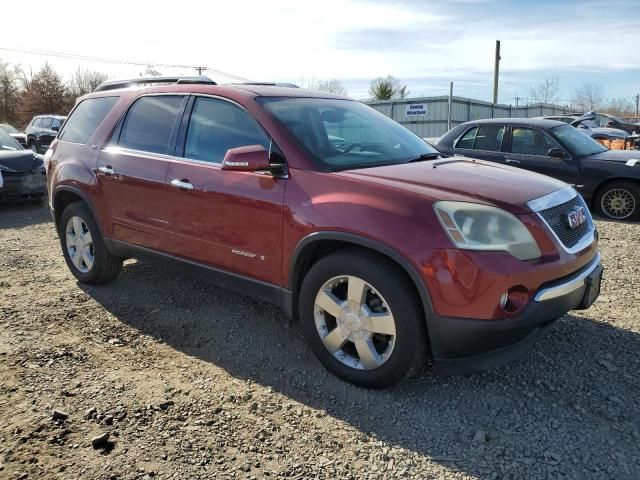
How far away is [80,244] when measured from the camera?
4.95 metres

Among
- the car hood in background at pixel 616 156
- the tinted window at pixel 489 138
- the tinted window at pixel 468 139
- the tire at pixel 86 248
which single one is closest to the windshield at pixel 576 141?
the car hood in background at pixel 616 156

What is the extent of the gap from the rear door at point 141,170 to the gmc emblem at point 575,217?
2684 mm

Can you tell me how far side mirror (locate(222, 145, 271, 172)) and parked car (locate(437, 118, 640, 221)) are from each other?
5.29 metres

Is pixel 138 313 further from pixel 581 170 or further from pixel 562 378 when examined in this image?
pixel 581 170

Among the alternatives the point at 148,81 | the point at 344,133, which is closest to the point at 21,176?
the point at 148,81

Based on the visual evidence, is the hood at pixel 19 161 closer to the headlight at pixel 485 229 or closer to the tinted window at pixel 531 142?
Answer: the tinted window at pixel 531 142

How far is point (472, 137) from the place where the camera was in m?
9.09

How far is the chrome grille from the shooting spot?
2.97 meters

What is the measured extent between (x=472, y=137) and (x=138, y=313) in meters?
6.60

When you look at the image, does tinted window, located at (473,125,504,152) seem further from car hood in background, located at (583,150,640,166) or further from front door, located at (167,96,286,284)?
front door, located at (167,96,286,284)

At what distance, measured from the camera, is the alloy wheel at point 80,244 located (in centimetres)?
489

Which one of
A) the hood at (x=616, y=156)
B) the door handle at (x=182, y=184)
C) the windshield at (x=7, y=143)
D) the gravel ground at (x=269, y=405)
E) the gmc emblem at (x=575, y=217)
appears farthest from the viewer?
the windshield at (x=7, y=143)

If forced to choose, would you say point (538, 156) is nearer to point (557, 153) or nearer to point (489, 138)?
point (557, 153)

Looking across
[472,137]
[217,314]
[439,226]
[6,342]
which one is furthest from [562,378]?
[472,137]
